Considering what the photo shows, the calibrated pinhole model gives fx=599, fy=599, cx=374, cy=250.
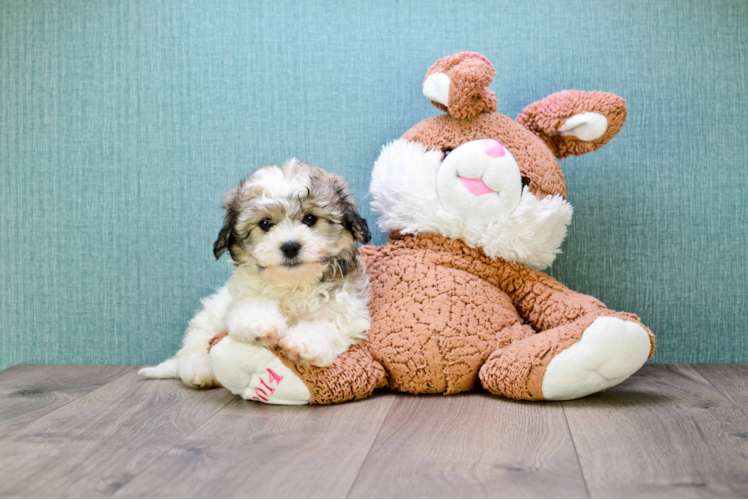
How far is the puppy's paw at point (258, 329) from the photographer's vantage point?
1.46 metres

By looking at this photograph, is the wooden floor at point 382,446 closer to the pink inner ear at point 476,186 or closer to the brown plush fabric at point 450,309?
the brown plush fabric at point 450,309

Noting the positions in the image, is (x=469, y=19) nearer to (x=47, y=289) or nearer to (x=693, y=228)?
(x=693, y=228)

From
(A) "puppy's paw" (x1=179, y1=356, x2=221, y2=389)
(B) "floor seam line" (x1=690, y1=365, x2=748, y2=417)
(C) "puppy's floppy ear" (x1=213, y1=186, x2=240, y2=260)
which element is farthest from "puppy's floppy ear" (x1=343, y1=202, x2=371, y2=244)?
(B) "floor seam line" (x1=690, y1=365, x2=748, y2=417)

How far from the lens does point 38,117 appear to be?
220cm

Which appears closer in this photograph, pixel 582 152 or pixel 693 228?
pixel 582 152

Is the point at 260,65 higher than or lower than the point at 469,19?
lower

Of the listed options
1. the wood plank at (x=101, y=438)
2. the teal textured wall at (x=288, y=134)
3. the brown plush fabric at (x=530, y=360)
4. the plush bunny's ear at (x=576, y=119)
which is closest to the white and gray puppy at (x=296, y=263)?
the wood plank at (x=101, y=438)

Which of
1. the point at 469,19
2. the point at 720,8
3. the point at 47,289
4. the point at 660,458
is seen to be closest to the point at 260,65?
the point at 469,19

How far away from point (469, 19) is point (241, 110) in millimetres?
865

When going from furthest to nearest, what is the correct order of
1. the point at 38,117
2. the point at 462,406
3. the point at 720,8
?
1. the point at 38,117
2. the point at 720,8
3. the point at 462,406

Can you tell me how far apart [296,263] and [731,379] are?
1.38m

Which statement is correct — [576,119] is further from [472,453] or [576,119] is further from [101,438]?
[101,438]

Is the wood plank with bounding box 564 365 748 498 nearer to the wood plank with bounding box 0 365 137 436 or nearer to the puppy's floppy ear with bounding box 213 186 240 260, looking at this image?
the puppy's floppy ear with bounding box 213 186 240 260

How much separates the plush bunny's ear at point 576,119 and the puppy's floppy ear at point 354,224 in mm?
642
